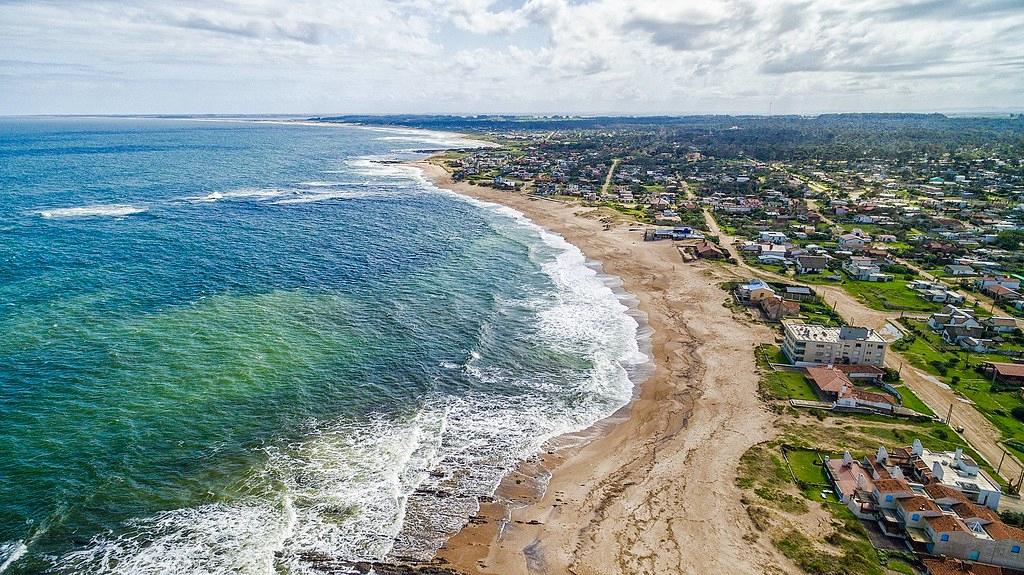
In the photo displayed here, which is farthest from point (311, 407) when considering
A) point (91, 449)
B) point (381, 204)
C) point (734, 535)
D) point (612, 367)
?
point (381, 204)

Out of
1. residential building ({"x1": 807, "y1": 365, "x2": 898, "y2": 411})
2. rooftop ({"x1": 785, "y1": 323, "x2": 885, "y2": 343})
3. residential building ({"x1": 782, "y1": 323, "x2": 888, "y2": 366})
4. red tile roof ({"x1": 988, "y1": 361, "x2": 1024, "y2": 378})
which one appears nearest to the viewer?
residential building ({"x1": 807, "y1": 365, "x2": 898, "y2": 411})

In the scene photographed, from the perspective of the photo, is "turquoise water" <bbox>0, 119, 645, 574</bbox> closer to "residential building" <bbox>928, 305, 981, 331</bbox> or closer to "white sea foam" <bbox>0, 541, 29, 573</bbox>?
"white sea foam" <bbox>0, 541, 29, 573</bbox>

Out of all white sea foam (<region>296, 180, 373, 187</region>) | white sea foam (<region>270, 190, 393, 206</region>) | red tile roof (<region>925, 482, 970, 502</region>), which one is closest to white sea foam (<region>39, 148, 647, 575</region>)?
red tile roof (<region>925, 482, 970, 502</region>)

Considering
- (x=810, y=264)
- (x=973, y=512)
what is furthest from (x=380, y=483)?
(x=810, y=264)

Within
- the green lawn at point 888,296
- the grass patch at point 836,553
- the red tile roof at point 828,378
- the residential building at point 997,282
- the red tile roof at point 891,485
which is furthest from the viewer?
the residential building at point 997,282

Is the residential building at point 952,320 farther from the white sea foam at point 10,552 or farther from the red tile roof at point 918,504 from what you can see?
the white sea foam at point 10,552

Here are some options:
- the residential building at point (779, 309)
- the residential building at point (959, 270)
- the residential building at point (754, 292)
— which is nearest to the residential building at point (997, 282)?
the residential building at point (959, 270)
